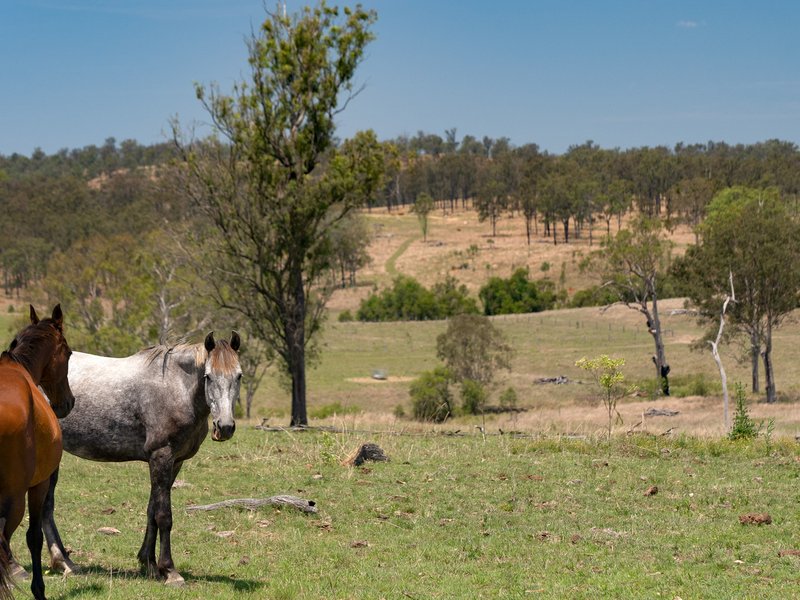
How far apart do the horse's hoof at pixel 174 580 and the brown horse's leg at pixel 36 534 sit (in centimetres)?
140

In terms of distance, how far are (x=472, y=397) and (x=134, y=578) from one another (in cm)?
4543

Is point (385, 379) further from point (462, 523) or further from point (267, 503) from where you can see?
point (462, 523)

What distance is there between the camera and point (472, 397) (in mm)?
54000

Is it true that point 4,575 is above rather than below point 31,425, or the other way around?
below

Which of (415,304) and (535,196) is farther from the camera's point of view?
(535,196)

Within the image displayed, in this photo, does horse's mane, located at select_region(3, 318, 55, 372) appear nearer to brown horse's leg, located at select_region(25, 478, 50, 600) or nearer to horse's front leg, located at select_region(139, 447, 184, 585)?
A: brown horse's leg, located at select_region(25, 478, 50, 600)

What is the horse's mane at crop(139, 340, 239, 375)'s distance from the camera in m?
8.88

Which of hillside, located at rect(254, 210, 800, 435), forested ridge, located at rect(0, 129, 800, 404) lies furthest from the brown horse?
forested ridge, located at rect(0, 129, 800, 404)

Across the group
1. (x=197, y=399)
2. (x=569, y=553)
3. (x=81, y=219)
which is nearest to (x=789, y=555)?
(x=569, y=553)

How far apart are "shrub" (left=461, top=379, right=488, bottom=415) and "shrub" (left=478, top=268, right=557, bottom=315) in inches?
2107

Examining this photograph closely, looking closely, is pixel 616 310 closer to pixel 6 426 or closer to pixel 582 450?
pixel 582 450

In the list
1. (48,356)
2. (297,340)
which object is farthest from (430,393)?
(48,356)

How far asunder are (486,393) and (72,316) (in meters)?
26.3

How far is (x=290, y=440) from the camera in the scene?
2100 centimetres
